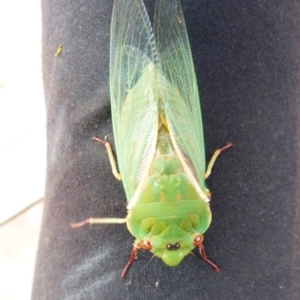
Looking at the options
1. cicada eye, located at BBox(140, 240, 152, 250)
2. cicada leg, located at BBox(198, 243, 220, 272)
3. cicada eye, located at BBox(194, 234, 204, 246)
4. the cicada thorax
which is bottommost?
cicada leg, located at BBox(198, 243, 220, 272)

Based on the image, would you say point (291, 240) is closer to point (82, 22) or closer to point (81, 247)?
point (81, 247)

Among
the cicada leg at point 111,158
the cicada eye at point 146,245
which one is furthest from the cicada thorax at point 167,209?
the cicada leg at point 111,158

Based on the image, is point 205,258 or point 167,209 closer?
point 167,209

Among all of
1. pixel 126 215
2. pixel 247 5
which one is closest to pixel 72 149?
pixel 126 215

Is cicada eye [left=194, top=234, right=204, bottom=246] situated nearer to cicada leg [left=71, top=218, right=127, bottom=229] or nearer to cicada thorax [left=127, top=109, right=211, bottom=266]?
cicada thorax [left=127, top=109, right=211, bottom=266]

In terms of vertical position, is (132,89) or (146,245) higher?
(132,89)

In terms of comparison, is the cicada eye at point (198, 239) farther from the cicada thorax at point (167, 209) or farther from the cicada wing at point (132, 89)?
the cicada wing at point (132, 89)

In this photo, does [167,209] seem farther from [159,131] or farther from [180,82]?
[180,82]

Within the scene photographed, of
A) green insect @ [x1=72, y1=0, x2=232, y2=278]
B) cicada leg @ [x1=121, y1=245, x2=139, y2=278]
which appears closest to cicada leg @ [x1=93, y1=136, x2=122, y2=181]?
green insect @ [x1=72, y1=0, x2=232, y2=278]

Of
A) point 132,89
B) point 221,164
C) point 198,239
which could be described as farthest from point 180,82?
point 198,239
